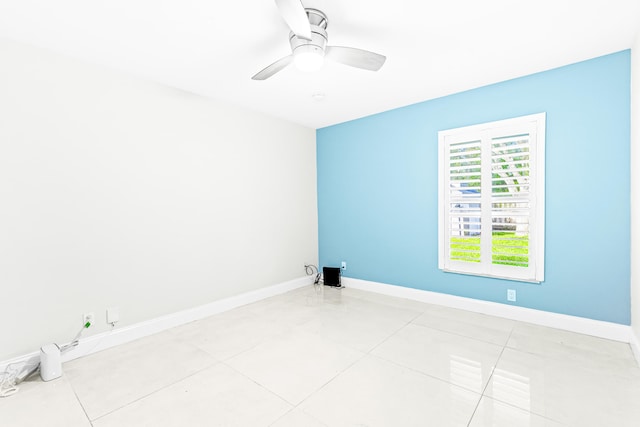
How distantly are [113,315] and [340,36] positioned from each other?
2.97m

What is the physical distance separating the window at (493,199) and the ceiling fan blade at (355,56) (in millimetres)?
1648

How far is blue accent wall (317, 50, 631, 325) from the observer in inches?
98.1

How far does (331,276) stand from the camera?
4.34 metres

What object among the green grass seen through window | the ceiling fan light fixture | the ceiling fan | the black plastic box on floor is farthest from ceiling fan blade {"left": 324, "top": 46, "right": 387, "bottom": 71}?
the black plastic box on floor

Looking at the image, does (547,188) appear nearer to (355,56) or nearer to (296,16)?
(355,56)

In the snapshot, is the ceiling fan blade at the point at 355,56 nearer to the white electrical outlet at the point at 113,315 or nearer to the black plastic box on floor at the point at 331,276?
the white electrical outlet at the point at 113,315

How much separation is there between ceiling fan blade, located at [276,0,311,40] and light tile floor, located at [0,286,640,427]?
220 centimetres

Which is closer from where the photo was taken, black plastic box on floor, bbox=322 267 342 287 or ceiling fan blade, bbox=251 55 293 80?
ceiling fan blade, bbox=251 55 293 80

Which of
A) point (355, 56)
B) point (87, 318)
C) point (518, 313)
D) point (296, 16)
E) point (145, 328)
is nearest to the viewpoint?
point (296, 16)

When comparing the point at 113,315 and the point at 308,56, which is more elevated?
the point at 308,56

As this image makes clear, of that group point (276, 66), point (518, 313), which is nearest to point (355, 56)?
point (276, 66)

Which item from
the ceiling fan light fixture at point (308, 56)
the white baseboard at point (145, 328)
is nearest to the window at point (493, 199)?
the ceiling fan light fixture at point (308, 56)

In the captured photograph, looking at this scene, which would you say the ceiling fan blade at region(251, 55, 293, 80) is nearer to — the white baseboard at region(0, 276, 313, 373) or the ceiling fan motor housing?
the ceiling fan motor housing

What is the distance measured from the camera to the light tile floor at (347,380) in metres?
1.66
